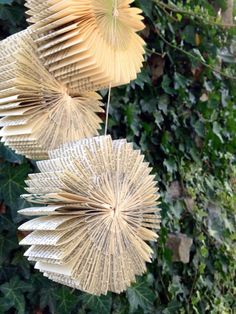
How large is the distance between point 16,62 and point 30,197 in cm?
15

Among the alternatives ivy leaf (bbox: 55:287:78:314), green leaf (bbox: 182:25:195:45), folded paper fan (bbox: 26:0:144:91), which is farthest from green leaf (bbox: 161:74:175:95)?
folded paper fan (bbox: 26:0:144:91)

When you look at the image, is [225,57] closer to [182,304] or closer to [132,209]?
[182,304]

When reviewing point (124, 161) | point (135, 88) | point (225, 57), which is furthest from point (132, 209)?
point (225, 57)

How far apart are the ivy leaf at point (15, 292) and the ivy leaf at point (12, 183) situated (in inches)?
5.3

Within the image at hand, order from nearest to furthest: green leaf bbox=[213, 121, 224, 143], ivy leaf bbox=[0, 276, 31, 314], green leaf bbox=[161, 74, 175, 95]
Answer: ivy leaf bbox=[0, 276, 31, 314] → green leaf bbox=[161, 74, 175, 95] → green leaf bbox=[213, 121, 224, 143]

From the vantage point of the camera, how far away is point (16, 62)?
1.84 feet

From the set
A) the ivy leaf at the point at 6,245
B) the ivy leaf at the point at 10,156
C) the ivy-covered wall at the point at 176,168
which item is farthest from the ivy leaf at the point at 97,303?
the ivy leaf at the point at 10,156

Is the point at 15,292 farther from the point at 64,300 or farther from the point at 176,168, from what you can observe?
the point at 176,168

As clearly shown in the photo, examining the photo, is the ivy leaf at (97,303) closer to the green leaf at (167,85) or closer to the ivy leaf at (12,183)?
the ivy leaf at (12,183)

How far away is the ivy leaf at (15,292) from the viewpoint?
1.01 meters

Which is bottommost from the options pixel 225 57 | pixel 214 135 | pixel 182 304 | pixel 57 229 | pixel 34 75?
pixel 182 304

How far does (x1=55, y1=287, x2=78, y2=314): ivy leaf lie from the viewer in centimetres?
109

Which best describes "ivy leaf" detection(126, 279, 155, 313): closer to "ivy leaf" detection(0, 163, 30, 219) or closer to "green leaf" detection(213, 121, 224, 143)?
"ivy leaf" detection(0, 163, 30, 219)

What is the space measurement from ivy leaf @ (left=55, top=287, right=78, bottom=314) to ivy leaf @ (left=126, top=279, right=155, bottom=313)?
210mm
